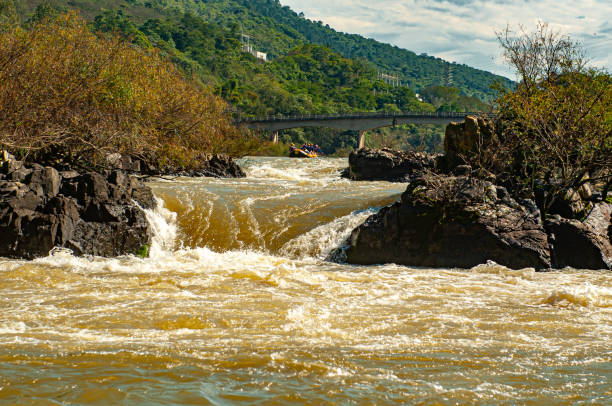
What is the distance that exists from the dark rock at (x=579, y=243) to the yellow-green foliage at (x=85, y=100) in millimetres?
11617

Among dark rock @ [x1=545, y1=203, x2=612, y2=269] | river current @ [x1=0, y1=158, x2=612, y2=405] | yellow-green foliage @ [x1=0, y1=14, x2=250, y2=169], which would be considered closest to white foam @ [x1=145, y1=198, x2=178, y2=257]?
river current @ [x1=0, y1=158, x2=612, y2=405]

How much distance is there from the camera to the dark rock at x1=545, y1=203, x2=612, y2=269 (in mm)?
11914

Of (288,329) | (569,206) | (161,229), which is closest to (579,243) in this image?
(569,206)

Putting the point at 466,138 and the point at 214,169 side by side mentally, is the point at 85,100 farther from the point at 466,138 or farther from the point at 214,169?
the point at 466,138

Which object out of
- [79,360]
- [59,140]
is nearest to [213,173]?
[59,140]

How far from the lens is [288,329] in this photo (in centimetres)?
660

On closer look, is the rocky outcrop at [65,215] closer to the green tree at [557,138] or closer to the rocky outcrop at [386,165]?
the green tree at [557,138]

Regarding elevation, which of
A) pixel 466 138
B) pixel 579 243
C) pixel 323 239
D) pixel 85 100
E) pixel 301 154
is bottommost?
pixel 323 239

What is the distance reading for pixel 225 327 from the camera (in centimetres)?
664

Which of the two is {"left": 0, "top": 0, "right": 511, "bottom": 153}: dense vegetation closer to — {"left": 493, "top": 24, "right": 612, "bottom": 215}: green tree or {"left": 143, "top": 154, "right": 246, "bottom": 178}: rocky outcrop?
{"left": 143, "top": 154, "right": 246, "bottom": 178}: rocky outcrop

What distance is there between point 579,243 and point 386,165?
17610 mm

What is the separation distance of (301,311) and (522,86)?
13.9m

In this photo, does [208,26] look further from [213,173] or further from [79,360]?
[79,360]

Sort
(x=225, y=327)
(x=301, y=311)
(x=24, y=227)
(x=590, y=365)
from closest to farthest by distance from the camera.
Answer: (x=590, y=365)
(x=225, y=327)
(x=301, y=311)
(x=24, y=227)
